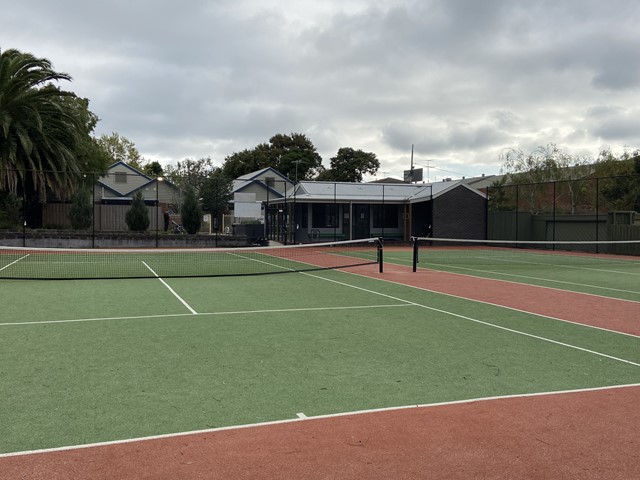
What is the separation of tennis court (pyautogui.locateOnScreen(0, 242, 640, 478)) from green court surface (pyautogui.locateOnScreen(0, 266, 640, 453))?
29 millimetres

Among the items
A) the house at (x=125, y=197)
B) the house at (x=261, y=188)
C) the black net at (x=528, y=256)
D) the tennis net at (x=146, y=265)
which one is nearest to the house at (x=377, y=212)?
the black net at (x=528, y=256)

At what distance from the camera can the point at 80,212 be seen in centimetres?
3259

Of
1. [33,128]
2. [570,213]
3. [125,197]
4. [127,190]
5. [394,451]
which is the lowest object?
[394,451]

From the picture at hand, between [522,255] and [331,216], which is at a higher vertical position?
[331,216]

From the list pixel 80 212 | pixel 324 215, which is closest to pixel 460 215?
pixel 324 215

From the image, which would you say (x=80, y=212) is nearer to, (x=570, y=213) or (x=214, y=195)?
(x=214, y=195)

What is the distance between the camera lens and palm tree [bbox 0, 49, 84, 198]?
29703mm

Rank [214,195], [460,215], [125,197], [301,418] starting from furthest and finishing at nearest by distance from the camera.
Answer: [125,197] < [214,195] < [460,215] < [301,418]

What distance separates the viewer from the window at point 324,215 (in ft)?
126

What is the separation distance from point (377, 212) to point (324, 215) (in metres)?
4.17

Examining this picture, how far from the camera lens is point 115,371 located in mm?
6395

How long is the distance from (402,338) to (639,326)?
175 inches

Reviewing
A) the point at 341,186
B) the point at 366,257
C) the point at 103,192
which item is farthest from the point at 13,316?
the point at 103,192

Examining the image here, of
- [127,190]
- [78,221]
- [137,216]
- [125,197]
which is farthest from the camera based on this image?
[127,190]
